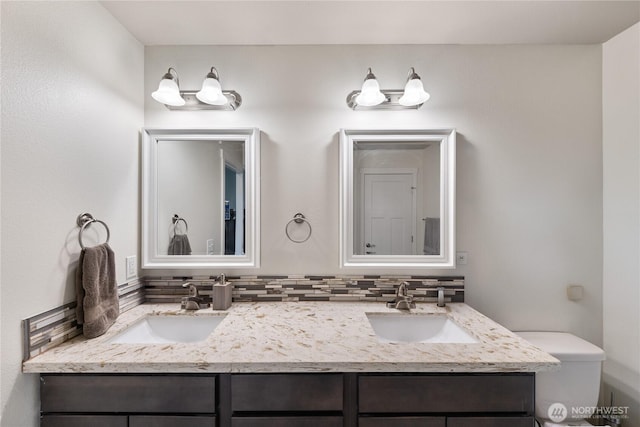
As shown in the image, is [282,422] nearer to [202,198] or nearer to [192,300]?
[192,300]

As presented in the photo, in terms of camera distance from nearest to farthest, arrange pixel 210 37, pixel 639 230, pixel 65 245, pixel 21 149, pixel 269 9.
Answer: pixel 21 149
pixel 65 245
pixel 269 9
pixel 639 230
pixel 210 37

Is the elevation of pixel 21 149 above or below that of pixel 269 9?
below

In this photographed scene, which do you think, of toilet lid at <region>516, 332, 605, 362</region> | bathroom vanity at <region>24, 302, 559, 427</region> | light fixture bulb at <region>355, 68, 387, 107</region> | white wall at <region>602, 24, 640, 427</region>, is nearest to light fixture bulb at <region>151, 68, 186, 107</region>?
light fixture bulb at <region>355, 68, 387, 107</region>

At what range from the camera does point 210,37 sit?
1.72m

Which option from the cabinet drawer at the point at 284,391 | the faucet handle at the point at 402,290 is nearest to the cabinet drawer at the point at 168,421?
the cabinet drawer at the point at 284,391

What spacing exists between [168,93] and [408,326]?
5.73ft

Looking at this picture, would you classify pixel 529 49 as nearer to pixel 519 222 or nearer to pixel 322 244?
pixel 519 222

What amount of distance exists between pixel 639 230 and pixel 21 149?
273cm

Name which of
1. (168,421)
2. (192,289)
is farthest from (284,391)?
(192,289)

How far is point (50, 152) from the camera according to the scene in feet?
3.81

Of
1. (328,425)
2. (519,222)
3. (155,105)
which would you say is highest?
(155,105)

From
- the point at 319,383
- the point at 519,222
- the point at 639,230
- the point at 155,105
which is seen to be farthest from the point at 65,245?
the point at 639,230

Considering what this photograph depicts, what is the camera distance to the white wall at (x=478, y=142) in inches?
69.9

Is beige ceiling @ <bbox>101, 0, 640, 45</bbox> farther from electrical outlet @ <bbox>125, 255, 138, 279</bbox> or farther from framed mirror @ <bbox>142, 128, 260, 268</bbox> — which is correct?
electrical outlet @ <bbox>125, 255, 138, 279</bbox>
